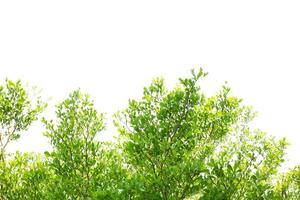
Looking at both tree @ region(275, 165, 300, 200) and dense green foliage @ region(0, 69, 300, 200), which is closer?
dense green foliage @ region(0, 69, 300, 200)

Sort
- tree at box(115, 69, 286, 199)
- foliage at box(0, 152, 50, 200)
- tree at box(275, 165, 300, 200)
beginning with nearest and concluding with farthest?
1. tree at box(115, 69, 286, 199)
2. foliage at box(0, 152, 50, 200)
3. tree at box(275, 165, 300, 200)

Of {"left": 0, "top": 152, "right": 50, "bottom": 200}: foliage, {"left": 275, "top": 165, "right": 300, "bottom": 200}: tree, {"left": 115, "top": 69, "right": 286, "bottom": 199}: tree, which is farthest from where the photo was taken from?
{"left": 275, "top": 165, "right": 300, "bottom": 200}: tree

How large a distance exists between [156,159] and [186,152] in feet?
4.17

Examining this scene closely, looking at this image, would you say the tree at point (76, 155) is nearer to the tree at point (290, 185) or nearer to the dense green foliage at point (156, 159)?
the dense green foliage at point (156, 159)

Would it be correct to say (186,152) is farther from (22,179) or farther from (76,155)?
(22,179)

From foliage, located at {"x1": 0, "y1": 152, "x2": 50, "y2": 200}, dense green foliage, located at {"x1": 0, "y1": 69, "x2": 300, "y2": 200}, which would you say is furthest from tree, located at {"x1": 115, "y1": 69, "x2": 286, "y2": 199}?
foliage, located at {"x1": 0, "y1": 152, "x2": 50, "y2": 200}

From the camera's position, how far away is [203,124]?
17000 mm

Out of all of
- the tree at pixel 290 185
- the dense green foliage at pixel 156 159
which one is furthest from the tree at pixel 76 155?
the tree at pixel 290 185

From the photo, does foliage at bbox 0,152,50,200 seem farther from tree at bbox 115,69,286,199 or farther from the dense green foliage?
tree at bbox 115,69,286,199

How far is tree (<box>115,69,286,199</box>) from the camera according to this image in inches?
540

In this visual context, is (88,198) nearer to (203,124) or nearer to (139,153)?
(139,153)

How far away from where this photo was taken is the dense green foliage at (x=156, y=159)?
1384cm

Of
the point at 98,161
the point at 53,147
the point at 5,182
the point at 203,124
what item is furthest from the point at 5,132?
the point at 203,124

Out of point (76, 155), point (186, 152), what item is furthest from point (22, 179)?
point (186, 152)
